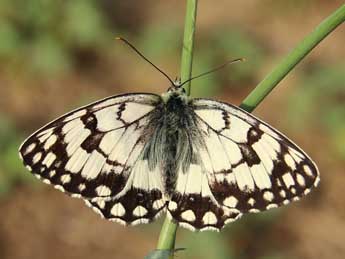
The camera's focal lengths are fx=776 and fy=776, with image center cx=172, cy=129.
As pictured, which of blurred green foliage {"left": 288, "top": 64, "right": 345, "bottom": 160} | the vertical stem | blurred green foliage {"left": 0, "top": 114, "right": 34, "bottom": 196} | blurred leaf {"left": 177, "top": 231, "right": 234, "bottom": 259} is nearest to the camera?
the vertical stem

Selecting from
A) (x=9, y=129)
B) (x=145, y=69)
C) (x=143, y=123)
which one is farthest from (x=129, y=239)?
(x=143, y=123)

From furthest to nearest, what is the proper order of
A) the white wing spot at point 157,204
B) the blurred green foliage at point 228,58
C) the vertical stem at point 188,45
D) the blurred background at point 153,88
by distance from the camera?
1. the blurred green foliage at point 228,58
2. the blurred background at point 153,88
3. the white wing spot at point 157,204
4. the vertical stem at point 188,45

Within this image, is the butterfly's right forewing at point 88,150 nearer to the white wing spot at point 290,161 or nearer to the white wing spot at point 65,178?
the white wing spot at point 65,178

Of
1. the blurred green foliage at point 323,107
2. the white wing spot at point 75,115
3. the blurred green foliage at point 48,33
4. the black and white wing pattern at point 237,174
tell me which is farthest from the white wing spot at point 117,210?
the blurred green foliage at point 48,33

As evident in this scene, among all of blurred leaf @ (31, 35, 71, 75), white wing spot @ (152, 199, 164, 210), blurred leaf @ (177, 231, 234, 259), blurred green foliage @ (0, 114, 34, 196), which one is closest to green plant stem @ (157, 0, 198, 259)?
white wing spot @ (152, 199, 164, 210)

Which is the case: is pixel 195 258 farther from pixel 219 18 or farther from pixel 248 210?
pixel 219 18

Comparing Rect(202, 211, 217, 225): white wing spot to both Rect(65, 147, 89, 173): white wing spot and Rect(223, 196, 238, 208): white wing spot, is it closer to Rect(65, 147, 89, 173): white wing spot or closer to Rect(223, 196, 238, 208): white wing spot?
Rect(223, 196, 238, 208): white wing spot
